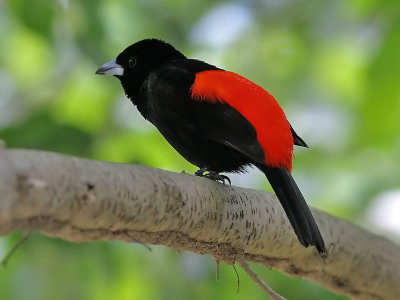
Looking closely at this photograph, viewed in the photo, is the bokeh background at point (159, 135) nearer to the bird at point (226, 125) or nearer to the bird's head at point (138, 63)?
the bird's head at point (138, 63)

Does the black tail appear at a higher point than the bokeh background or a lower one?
lower

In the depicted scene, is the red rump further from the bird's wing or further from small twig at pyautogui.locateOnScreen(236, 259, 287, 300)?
small twig at pyautogui.locateOnScreen(236, 259, 287, 300)

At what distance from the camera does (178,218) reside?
2.34 meters

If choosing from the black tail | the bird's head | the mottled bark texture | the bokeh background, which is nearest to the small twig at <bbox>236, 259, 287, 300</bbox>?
the mottled bark texture

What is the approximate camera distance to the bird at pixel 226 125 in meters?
2.94

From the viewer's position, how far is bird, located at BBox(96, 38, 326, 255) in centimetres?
294

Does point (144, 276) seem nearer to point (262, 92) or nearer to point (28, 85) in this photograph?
point (262, 92)

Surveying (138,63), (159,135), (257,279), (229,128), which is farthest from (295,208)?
(159,135)

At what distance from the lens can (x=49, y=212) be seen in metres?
1.88

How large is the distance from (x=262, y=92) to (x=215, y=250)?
940mm

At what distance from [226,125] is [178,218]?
0.85 metres

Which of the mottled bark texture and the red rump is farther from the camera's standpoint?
the red rump

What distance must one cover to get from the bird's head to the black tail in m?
1.26

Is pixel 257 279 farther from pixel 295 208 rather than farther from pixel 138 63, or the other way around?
pixel 138 63
